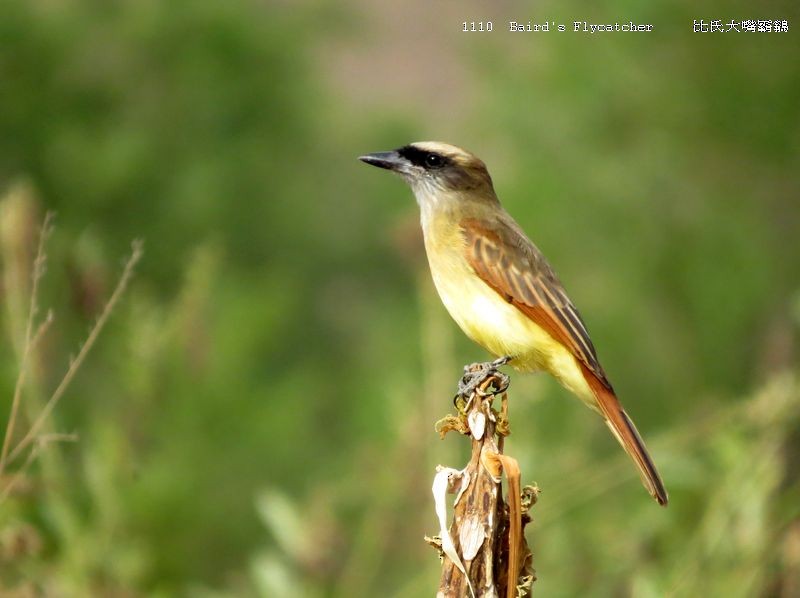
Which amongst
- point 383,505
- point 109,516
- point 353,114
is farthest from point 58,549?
point 353,114

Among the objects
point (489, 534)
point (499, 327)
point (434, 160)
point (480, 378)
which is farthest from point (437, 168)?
point (489, 534)

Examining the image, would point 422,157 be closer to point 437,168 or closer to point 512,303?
point 437,168

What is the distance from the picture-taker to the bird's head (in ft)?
17.5

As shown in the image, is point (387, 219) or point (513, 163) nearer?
point (513, 163)

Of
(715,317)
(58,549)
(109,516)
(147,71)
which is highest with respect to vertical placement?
(147,71)

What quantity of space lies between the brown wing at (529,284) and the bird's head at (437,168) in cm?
43

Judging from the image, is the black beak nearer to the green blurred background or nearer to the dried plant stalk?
the green blurred background

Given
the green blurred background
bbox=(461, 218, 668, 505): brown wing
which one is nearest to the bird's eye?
bbox=(461, 218, 668, 505): brown wing

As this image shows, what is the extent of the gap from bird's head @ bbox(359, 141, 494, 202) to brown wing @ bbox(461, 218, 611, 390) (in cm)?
43

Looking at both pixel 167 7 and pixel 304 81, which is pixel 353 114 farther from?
pixel 167 7

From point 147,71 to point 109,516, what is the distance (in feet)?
33.0

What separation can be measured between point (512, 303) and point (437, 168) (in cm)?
91

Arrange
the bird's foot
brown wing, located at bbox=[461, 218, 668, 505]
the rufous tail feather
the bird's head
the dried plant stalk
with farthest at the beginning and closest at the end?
1. the bird's head
2. brown wing, located at bbox=[461, 218, 668, 505]
3. the bird's foot
4. the rufous tail feather
5. the dried plant stalk

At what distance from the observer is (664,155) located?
12375mm
